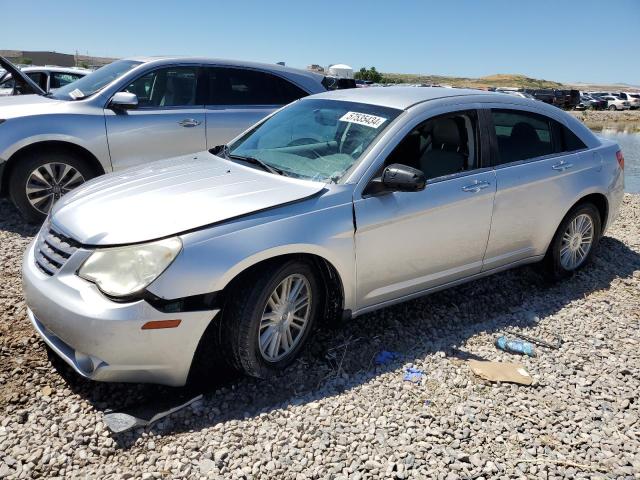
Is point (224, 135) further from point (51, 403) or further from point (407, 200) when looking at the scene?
point (51, 403)

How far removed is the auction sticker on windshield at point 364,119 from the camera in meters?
3.69

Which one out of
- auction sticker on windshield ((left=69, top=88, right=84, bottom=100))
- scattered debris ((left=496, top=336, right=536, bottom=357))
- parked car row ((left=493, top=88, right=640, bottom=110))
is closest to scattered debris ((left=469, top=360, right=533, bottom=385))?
scattered debris ((left=496, top=336, right=536, bottom=357))

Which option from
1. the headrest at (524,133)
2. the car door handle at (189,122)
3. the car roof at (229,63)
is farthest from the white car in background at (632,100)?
the car door handle at (189,122)

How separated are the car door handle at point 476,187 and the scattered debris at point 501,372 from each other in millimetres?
1229

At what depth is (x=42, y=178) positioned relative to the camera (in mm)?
5613

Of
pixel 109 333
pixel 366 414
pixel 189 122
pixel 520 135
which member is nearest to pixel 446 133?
pixel 520 135

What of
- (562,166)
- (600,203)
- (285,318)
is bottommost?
(285,318)

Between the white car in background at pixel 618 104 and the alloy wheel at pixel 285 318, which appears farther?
the white car in background at pixel 618 104

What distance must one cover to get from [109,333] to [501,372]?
2.41 m

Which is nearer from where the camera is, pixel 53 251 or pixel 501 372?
pixel 53 251

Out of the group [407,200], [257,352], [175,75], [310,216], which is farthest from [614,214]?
[175,75]

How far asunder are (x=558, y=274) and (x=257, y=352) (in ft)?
10.4

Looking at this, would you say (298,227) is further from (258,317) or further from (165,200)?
(165,200)

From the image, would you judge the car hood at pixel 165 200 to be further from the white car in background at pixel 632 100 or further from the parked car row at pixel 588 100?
the white car in background at pixel 632 100
